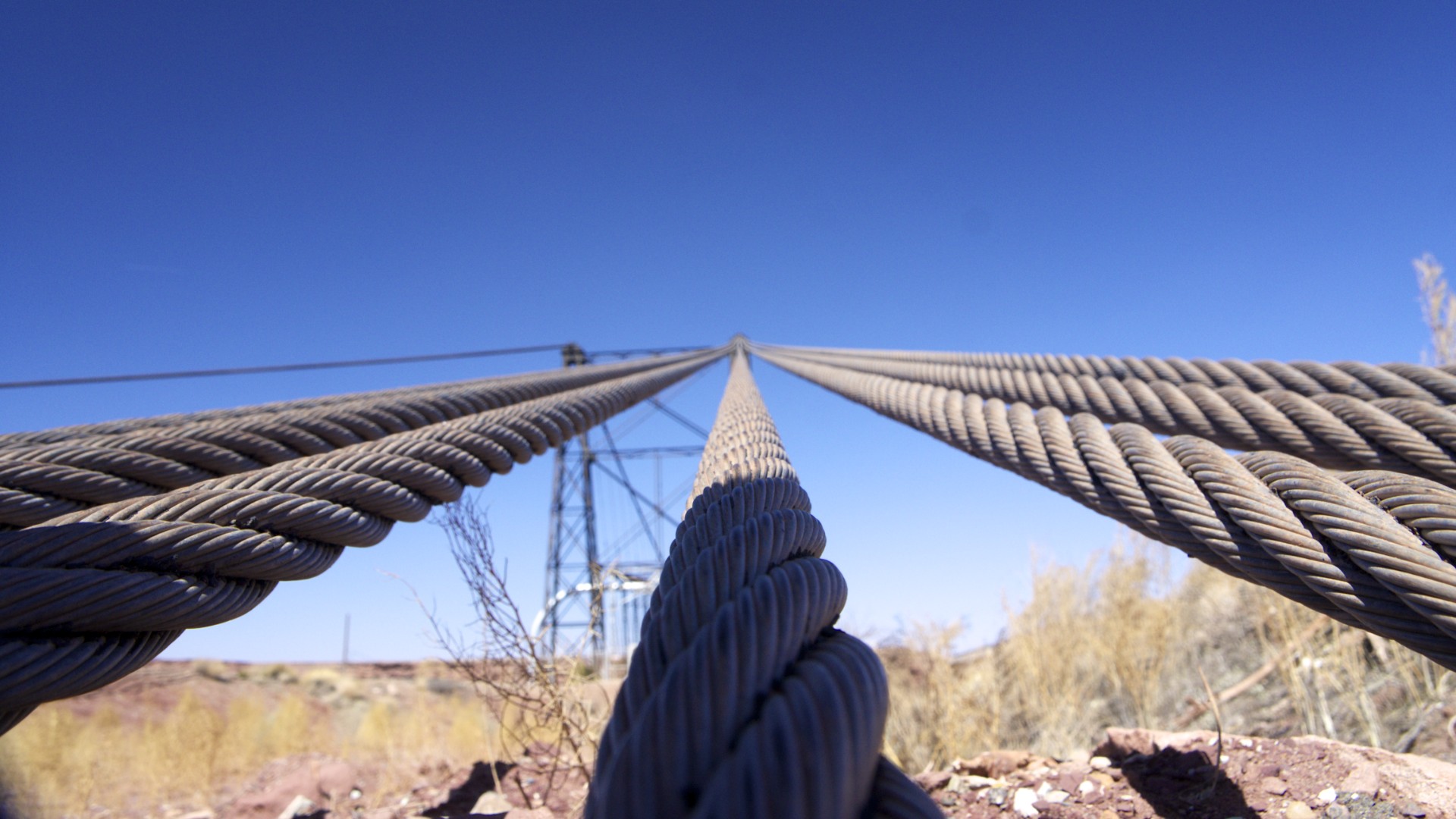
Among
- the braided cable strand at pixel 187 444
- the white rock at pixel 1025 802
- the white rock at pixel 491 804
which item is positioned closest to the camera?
the braided cable strand at pixel 187 444

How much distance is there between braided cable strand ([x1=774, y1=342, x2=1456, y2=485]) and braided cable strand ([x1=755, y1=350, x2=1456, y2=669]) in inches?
17.7

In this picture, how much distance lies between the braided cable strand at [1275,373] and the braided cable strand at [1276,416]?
0.02 m

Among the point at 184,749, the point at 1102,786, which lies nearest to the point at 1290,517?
the point at 1102,786

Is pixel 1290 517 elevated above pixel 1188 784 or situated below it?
above

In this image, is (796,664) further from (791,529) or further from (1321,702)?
(1321,702)

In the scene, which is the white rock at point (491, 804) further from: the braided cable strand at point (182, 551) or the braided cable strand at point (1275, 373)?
the braided cable strand at point (1275, 373)

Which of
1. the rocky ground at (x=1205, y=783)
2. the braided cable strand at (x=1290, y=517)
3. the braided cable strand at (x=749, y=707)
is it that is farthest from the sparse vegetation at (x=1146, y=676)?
the braided cable strand at (x=749, y=707)

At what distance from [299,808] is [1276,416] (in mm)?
2867

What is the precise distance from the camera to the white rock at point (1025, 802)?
1.56 meters

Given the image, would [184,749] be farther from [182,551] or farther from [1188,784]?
[1188,784]

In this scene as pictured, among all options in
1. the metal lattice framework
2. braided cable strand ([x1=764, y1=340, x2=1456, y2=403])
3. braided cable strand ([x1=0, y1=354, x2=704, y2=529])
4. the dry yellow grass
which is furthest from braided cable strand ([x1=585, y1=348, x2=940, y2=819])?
the dry yellow grass

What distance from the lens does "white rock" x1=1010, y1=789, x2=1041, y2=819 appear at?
1.56m

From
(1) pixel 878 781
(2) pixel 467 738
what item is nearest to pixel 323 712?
(2) pixel 467 738

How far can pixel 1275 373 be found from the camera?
1.84 m
